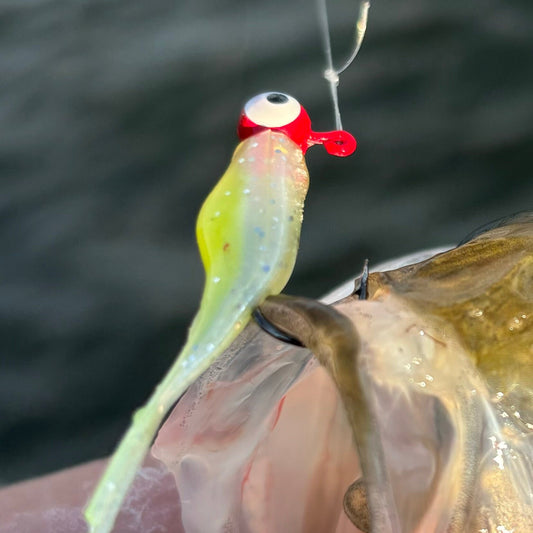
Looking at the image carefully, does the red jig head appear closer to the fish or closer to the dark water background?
the fish

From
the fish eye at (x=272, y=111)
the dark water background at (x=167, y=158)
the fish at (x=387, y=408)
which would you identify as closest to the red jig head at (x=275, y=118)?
the fish eye at (x=272, y=111)

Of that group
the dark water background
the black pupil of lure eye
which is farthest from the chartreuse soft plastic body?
the dark water background

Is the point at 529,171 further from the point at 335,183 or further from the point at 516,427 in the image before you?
the point at 516,427

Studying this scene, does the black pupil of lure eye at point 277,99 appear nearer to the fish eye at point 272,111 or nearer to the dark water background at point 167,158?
the fish eye at point 272,111

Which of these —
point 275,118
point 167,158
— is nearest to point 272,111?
point 275,118

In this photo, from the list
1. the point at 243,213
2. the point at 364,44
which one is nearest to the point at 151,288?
the point at 364,44
